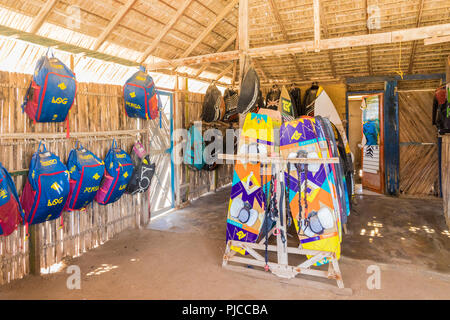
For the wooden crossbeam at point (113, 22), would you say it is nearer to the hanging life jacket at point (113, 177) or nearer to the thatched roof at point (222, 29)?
the thatched roof at point (222, 29)

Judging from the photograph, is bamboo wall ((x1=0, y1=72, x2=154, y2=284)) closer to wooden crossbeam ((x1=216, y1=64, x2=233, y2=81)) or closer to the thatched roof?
the thatched roof

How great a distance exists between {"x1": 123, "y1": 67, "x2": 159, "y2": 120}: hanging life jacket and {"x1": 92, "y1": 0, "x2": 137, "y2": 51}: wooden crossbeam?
589mm

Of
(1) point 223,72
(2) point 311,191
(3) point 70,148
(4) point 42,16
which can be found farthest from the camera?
(1) point 223,72

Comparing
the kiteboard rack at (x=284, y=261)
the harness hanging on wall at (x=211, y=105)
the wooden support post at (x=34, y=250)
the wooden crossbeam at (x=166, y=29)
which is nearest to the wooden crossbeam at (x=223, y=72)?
the harness hanging on wall at (x=211, y=105)

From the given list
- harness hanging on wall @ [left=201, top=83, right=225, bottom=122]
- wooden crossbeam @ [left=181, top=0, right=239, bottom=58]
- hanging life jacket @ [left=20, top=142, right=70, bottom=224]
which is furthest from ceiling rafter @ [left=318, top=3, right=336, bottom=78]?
hanging life jacket @ [left=20, top=142, right=70, bottom=224]

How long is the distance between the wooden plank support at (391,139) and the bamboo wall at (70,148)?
5123mm

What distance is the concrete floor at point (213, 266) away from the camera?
116 inches

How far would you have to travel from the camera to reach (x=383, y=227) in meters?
4.80

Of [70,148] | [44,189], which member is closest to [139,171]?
[70,148]

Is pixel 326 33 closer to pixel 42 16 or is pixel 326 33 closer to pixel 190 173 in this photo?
pixel 190 173

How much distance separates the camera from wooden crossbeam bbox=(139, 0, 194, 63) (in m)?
4.78

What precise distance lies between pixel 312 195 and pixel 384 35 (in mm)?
2108

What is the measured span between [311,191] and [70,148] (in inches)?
106

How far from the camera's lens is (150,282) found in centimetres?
316
